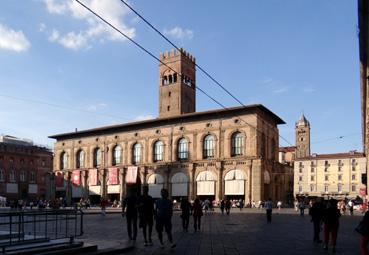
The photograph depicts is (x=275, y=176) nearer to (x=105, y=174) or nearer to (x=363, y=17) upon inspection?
(x=105, y=174)

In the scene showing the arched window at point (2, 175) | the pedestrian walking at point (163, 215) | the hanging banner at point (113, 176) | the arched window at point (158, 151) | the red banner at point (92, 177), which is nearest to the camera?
the pedestrian walking at point (163, 215)

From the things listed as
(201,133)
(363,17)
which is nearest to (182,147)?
(201,133)

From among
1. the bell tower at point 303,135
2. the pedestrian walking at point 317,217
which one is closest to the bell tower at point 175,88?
the pedestrian walking at point 317,217

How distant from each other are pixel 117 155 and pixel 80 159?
8.01 meters

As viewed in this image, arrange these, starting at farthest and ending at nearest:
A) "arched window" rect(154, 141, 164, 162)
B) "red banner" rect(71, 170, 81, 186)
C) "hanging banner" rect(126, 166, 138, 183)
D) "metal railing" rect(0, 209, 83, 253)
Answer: "red banner" rect(71, 170, 81, 186) → "hanging banner" rect(126, 166, 138, 183) → "arched window" rect(154, 141, 164, 162) → "metal railing" rect(0, 209, 83, 253)

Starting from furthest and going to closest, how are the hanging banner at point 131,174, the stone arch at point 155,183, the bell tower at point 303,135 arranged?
the bell tower at point 303,135, the hanging banner at point 131,174, the stone arch at point 155,183

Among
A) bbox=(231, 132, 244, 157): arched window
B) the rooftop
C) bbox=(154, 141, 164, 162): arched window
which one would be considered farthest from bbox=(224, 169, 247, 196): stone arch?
bbox=(154, 141, 164, 162): arched window

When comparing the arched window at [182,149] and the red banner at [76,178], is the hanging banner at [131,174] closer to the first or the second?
the arched window at [182,149]

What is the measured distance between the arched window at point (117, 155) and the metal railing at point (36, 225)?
55871 mm

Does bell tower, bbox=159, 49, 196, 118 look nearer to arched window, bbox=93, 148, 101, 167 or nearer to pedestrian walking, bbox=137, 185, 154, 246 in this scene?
arched window, bbox=93, 148, 101, 167

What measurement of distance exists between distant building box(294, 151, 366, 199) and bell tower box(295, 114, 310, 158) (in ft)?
105

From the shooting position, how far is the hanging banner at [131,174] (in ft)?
211

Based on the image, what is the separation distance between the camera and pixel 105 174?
68812mm

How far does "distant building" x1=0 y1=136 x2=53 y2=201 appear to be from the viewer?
85938 millimetres
